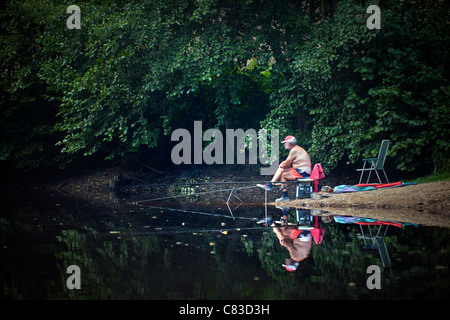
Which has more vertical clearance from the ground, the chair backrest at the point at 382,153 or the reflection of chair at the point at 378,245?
the chair backrest at the point at 382,153

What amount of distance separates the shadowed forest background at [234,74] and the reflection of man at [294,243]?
6.60 metres

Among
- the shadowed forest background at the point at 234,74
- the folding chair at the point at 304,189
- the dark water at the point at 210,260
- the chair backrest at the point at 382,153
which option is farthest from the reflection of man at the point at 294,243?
the shadowed forest background at the point at 234,74

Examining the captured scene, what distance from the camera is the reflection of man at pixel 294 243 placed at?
5691mm

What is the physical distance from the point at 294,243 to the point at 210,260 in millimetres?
1580

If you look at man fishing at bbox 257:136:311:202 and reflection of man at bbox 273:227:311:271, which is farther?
man fishing at bbox 257:136:311:202

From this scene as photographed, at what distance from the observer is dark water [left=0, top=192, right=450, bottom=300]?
14.8ft

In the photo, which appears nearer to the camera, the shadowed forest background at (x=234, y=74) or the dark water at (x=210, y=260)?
the dark water at (x=210, y=260)

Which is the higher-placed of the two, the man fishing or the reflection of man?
the man fishing

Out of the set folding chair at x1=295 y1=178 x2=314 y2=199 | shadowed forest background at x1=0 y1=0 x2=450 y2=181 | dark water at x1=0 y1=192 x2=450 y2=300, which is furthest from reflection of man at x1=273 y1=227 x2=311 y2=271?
shadowed forest background at x1=0 y1=0 x2=450 y2=181

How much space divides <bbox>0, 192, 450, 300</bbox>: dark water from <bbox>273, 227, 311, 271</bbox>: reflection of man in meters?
0.06

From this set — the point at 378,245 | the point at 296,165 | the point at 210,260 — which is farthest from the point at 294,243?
the point at 296,165

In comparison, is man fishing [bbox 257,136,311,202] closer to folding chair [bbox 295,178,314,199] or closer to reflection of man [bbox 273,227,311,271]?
folding chair [bbox 295,178,314,199]

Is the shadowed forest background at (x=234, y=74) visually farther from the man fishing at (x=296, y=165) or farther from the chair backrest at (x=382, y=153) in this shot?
the man fishing at (x=296, y=165)

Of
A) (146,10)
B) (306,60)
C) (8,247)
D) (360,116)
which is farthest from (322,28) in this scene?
(8,247)
